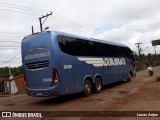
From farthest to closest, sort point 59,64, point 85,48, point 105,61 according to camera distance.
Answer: point 105,61, point 85,48, point 59,64

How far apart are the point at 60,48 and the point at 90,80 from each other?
11.7 ft

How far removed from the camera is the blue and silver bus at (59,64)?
12.8 m

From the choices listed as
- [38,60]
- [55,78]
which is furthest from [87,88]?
[38,60]

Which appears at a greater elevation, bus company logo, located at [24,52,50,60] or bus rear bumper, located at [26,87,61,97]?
bus company logo, located at [24,52,50,60]

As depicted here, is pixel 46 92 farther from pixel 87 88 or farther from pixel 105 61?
pixel 105 61

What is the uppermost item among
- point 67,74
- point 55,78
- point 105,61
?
point 105,61

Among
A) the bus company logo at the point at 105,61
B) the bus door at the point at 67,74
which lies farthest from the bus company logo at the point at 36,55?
the bus company logo at the point at 105,61

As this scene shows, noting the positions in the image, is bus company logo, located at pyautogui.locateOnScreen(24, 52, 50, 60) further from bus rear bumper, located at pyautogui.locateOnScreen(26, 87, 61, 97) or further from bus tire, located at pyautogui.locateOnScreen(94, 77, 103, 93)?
bus tire, located at pyautogui.locateOnScreen(94, 77, 103, 93)

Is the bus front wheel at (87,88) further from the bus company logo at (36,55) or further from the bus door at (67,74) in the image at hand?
the bus company logo at (36,55)

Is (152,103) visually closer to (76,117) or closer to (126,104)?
(126,104)

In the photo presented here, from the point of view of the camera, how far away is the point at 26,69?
1380cm

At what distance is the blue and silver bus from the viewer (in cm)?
1277

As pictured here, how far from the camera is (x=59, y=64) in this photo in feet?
42.2

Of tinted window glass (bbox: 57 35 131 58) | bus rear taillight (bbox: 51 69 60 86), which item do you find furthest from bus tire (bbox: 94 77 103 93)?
bus rear taillight (bbox: 51 69 60 86)
